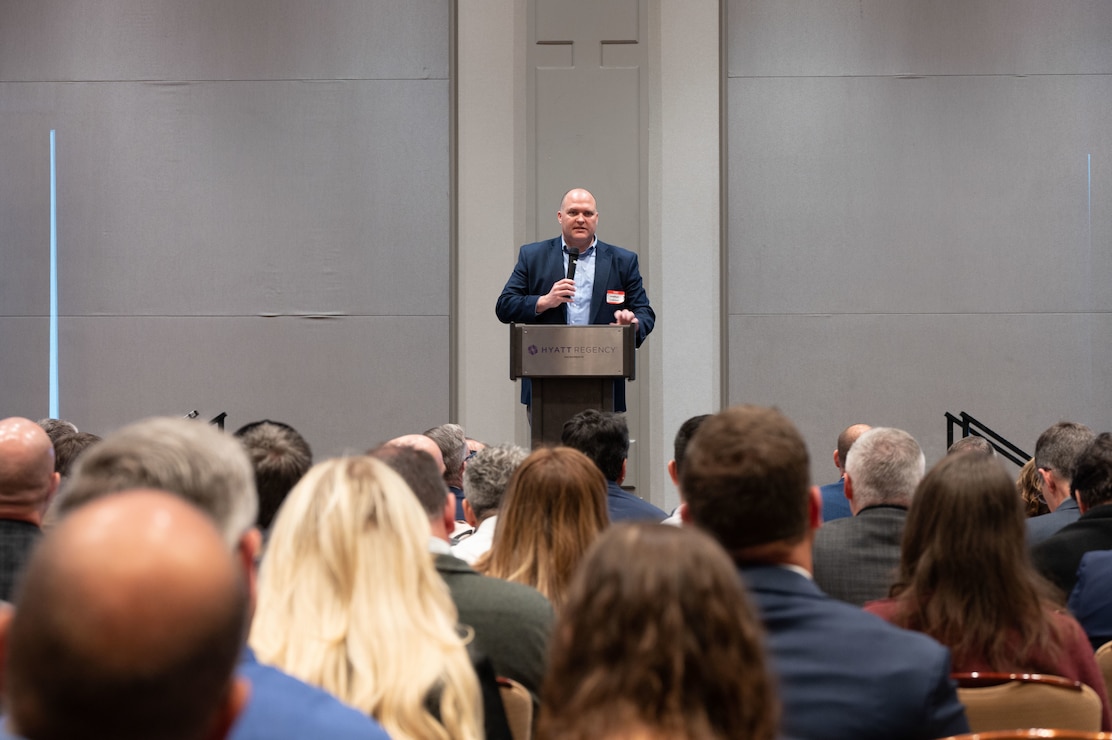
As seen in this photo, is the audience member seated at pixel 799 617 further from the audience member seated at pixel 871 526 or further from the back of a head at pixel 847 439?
the back of a head at pixel 847 439

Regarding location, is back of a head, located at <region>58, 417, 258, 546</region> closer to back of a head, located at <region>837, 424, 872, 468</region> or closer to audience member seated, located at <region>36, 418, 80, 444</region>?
audience member seated, located at <region>36, 418, 80, 444</region>

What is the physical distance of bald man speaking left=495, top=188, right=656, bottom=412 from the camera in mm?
5324

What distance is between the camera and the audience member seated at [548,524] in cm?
246

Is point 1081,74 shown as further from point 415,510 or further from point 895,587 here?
point 415,510

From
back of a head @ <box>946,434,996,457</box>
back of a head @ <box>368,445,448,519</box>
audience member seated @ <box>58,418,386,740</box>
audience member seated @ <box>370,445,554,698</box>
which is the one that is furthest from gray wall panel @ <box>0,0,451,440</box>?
audience member seated @ <box>58,418,386,740</box>

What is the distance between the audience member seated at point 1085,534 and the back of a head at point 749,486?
1527 mm

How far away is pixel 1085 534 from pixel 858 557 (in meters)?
0.62

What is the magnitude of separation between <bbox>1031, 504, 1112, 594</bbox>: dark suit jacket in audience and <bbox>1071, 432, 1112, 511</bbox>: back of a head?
4.2 inches

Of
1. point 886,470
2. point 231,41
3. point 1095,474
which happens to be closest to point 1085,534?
point 1095,474

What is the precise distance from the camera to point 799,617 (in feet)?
5.20

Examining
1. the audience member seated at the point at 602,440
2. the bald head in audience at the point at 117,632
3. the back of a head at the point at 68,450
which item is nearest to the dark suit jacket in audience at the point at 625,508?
the audience member seated at the point at 602,440

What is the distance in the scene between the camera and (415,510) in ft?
5.65

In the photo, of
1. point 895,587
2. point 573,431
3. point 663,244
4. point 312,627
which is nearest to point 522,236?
point 663,244

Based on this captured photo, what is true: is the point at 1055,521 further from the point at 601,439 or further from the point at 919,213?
the point at 919,213
